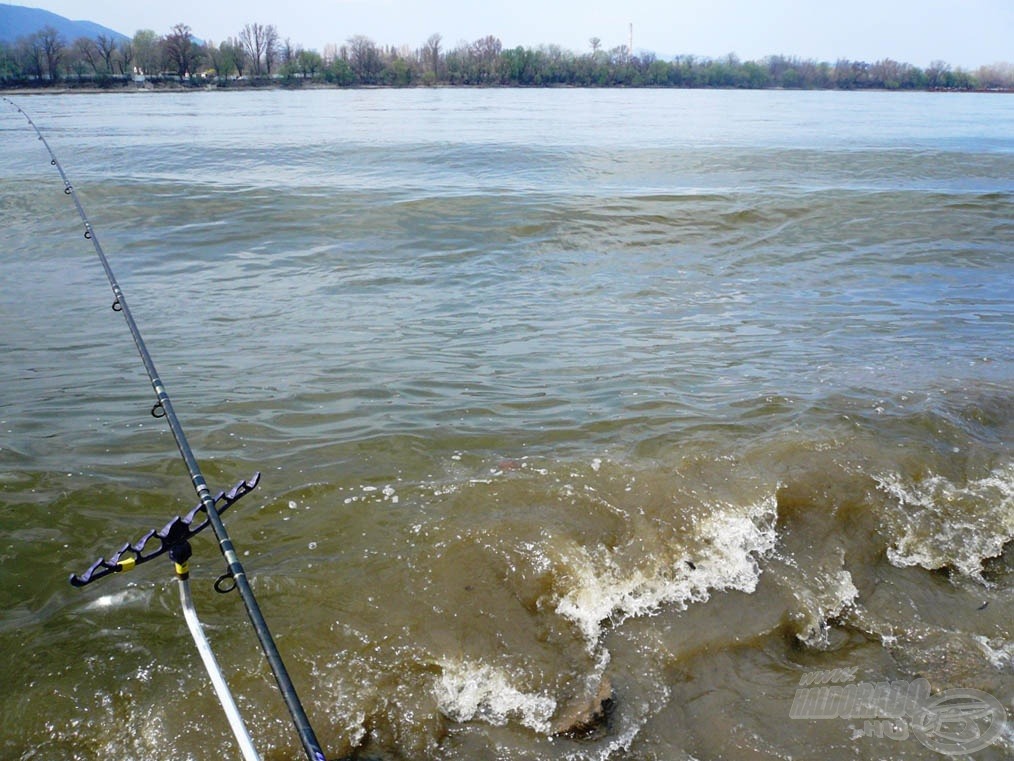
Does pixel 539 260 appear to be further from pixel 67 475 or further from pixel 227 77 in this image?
pixel 227 77

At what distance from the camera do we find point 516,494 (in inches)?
166

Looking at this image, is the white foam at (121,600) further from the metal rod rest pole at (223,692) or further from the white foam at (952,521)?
the white foam at (952,521)

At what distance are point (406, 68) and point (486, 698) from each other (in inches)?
5089

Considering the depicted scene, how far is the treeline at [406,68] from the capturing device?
3991 inches

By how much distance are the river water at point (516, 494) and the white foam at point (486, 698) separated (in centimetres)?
1

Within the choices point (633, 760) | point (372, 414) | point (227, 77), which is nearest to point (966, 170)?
point (372, 414)

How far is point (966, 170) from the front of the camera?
61.3 ft

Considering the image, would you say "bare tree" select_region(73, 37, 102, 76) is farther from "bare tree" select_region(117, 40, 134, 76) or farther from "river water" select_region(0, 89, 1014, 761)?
"river water" select_region(0, 89, 1014, 761)

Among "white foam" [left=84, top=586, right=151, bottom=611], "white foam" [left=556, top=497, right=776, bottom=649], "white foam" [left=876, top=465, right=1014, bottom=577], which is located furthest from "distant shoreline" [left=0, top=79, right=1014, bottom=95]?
"white foam" [left=876, top=465, right=1014, bottom=577]

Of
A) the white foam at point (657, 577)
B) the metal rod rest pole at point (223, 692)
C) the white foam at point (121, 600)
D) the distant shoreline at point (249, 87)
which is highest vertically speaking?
the distant shoreline at point (249, 87)

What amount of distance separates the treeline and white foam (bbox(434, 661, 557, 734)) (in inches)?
4379

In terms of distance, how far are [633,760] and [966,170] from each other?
2085cm

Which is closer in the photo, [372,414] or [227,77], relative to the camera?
[372,414]

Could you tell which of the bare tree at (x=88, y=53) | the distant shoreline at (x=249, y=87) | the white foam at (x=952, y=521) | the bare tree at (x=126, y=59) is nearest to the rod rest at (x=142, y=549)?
the white foam at (x=952, y=521)
